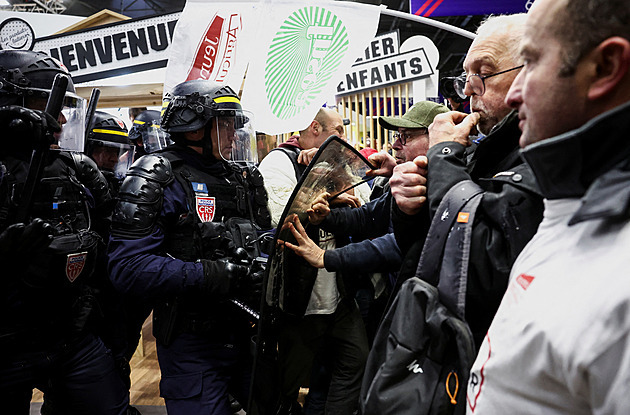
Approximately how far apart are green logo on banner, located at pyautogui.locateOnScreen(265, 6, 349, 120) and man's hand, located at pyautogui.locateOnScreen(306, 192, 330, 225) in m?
0.83

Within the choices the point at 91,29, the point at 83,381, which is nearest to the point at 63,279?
the point at 83,381

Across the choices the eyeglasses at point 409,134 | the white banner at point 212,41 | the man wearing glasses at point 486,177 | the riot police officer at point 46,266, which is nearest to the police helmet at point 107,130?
the white banner at point 212,41

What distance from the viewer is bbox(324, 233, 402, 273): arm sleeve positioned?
2.21 m

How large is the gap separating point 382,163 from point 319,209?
1.29 feet

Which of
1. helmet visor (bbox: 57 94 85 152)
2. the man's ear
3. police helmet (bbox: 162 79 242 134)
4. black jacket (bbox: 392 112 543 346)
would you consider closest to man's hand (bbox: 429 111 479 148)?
black jacket (bbox: 392 112 543 346)

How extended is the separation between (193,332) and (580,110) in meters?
1.82

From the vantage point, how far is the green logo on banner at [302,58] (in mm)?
2826

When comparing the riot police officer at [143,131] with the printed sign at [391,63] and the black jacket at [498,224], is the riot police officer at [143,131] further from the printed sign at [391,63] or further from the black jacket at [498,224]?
the black jacket at [498,224]

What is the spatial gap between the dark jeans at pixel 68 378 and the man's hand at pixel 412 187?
1812 mm

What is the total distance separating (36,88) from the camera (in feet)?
7.41

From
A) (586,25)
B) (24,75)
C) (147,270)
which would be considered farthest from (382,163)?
(24,75)

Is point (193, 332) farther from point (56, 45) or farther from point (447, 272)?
point (56, 45)

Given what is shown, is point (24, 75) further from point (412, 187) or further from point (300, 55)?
point (412, 187)

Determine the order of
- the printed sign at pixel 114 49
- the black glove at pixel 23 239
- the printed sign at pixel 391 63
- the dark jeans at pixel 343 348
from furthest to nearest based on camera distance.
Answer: the printed sign at pixel 114 49 < the printed sign at pixel 391 63 < the dark jeans at pixel 343 348 < the black glove at pixel 23 239
